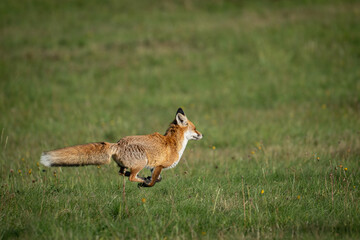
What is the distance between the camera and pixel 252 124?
1429 centimetres

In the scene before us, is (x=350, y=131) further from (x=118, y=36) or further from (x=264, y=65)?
(x=118, y=36)

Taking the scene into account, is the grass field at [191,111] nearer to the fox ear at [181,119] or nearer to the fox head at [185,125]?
the fox head at [185,125]

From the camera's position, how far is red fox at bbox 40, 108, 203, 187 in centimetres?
638

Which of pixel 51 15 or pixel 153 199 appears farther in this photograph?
pixel 51 15

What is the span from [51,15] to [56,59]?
9.26 meters

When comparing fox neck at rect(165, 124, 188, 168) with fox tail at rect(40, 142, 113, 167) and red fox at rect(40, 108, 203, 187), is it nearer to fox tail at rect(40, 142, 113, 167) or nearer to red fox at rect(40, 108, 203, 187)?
red fox at rect(40, 108, 203, 187)

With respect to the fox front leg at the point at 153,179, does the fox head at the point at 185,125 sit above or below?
above

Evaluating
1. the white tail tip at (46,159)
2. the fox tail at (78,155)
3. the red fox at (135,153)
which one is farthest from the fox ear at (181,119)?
the white tail tip at (46,159)

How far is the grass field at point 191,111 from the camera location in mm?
5969

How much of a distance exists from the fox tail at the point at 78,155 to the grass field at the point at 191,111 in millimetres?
629

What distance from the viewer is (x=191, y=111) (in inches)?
661

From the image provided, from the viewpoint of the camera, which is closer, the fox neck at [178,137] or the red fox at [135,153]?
the red fox at [135,153]

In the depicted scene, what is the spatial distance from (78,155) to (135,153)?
3.32 ft

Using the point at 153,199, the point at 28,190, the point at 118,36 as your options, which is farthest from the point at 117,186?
the point at 118,36
